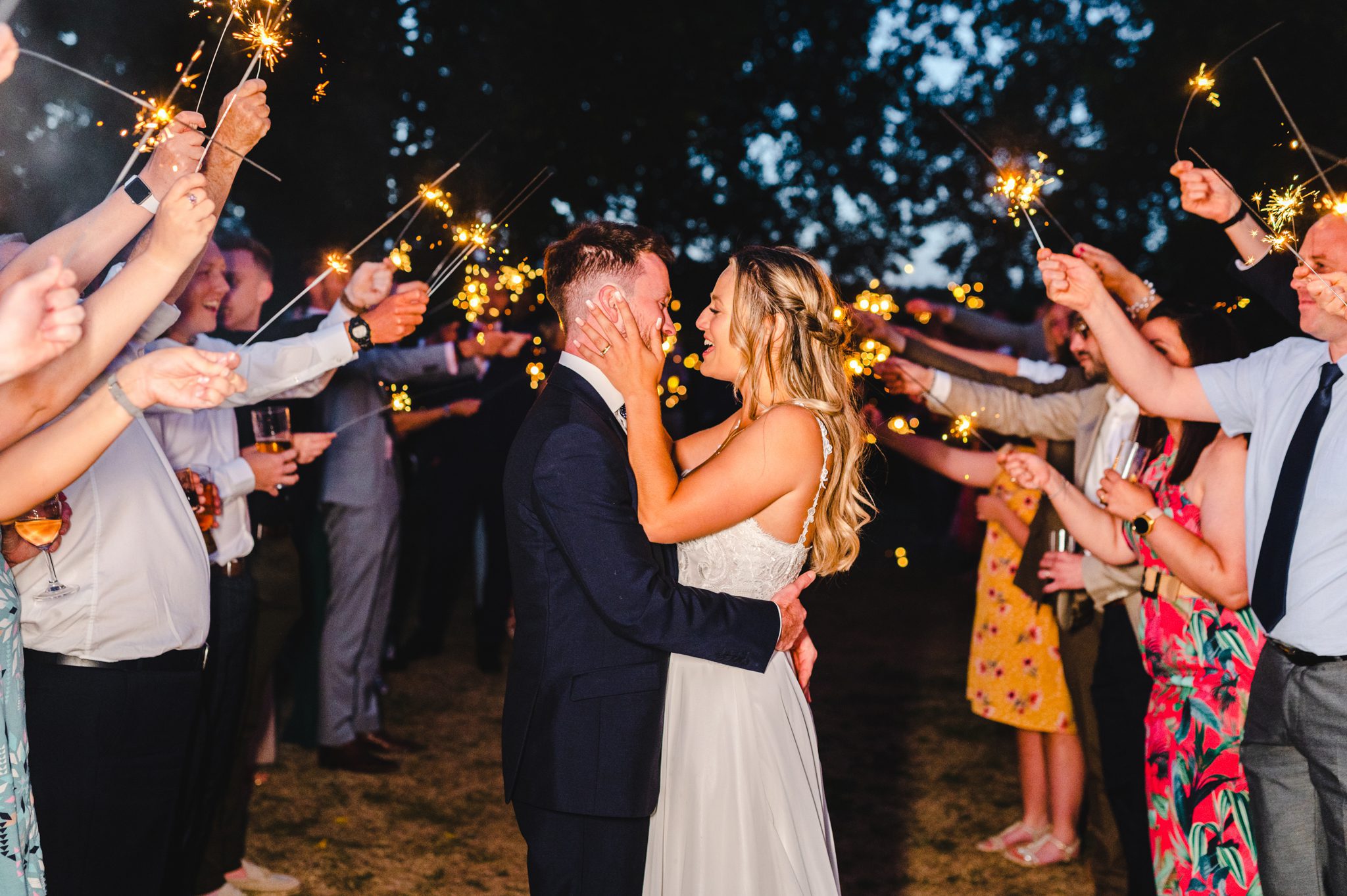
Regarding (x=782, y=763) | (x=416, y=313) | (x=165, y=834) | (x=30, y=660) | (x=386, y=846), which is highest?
(x=416, y=313)

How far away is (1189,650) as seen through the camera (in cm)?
287

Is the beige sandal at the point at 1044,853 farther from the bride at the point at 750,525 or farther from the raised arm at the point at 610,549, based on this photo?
the raised arm at the point at 610,549

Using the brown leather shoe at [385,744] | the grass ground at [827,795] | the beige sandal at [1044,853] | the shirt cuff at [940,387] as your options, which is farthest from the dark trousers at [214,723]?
the beige sandal at [1044,853]

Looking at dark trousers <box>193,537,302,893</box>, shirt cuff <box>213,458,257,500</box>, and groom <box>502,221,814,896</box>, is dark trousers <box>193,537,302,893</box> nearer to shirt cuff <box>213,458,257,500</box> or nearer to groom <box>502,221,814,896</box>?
shirt cuff <box>213,458,257,500</box>

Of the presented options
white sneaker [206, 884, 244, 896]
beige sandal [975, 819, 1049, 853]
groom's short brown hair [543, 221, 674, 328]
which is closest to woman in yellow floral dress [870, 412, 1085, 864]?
beige sandal [975, 819, 1049, 853]

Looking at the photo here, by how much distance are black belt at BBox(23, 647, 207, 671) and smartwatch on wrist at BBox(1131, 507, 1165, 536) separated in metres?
2.48

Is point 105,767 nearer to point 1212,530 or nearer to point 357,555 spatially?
point 357,555

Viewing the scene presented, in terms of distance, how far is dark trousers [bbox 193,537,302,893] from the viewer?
3.67 metres

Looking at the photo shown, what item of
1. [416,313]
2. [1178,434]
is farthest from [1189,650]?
[416,313]

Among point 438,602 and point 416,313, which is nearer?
point 416,313

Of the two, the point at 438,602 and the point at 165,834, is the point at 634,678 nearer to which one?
the point at 165,834

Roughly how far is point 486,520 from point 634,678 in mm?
4826

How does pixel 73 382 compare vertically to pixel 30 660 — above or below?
above

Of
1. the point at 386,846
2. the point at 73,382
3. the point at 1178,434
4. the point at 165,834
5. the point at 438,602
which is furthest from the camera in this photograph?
the point at 438,602
